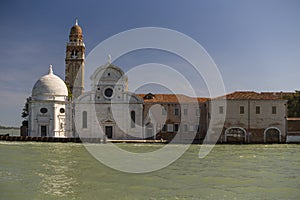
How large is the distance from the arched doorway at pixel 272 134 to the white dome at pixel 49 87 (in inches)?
813

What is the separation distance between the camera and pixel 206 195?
10.5 m

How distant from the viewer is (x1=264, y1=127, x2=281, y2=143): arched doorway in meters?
35.9

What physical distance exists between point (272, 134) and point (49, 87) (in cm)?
2252

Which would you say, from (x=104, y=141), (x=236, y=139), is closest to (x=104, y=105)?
(x=104, y=141)

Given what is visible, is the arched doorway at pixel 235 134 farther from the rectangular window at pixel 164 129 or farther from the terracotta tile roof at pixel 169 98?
the rectangular window at pixel 164 129

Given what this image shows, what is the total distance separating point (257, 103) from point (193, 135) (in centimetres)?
719

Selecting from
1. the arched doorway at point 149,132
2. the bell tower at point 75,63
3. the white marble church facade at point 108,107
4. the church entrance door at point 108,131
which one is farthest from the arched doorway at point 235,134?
the bell tower at point 75,63

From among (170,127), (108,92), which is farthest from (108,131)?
(170,127)

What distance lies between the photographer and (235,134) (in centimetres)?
3625

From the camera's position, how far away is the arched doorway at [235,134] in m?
36.0

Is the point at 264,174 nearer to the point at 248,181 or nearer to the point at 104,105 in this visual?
the point at 248,181

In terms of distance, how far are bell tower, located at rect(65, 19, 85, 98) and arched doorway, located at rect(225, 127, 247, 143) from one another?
21.1 m

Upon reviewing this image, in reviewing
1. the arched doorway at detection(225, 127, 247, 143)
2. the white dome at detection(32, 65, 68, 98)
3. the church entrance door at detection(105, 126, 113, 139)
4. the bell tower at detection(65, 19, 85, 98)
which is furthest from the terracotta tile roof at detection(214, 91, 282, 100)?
the bell tower at detection(65, 19, 85, 98)

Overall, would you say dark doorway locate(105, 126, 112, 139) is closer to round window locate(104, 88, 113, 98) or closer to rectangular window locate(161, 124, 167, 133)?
round window locate(104, 88, 113, 98)
